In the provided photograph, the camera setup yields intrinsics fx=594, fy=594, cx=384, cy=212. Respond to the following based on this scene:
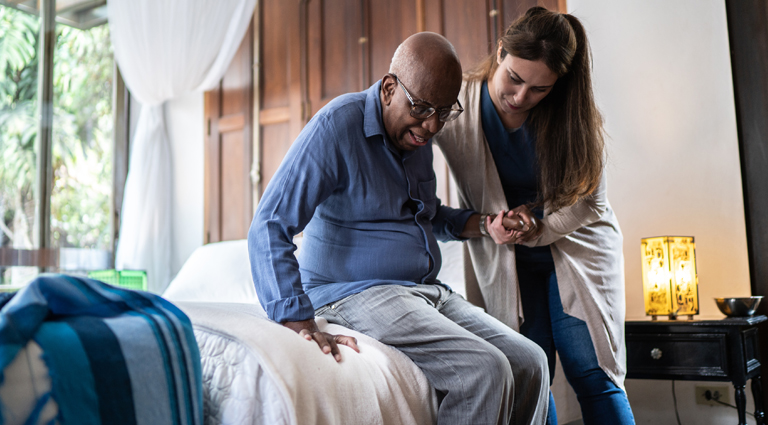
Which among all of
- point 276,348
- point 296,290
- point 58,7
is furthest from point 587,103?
point 58,7

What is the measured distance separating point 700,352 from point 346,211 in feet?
4.29

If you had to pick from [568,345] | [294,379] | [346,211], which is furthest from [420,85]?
[568,345]

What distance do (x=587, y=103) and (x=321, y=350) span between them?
1002mm

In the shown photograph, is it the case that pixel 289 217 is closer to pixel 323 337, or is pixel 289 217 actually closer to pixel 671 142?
pixel 323 337

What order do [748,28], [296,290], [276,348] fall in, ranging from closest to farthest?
[276,348]
[296,290]
[748,28]

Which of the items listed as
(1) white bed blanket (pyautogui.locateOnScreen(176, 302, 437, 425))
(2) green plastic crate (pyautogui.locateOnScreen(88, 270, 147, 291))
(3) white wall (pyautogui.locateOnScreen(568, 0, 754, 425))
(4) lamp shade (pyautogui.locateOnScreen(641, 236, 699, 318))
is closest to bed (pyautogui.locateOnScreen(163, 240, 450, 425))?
(1) white bed blanket (pyautogui.locateOnScreen(176, 302, 437, 425))

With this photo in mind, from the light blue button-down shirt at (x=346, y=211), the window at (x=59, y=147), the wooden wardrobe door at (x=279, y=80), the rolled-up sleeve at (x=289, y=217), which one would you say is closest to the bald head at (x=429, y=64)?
the light blue button-down shirt at (x=346, y=211)

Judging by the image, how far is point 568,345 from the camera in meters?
1.57

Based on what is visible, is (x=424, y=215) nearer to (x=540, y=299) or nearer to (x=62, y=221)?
(x=540, y=299)

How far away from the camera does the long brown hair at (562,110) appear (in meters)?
1.47

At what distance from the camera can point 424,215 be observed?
1471 millimetres

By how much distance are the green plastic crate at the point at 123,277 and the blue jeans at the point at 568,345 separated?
2198 millimetres

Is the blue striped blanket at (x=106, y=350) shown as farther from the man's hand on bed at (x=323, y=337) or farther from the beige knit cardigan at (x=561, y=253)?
the beige knit cardigan at (x=561, y=253)

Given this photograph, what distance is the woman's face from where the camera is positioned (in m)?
1.48
